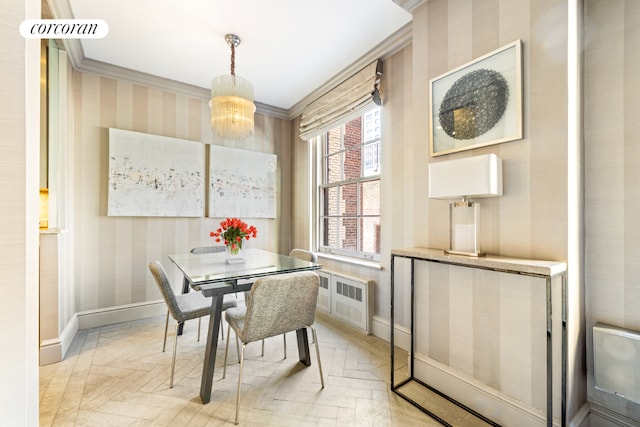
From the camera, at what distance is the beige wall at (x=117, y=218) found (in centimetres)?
288

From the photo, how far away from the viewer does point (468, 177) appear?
1511 millimetres

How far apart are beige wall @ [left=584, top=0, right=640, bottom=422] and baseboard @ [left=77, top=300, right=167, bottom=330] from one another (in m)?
3.88

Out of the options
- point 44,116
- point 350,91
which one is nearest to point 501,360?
point 350,91

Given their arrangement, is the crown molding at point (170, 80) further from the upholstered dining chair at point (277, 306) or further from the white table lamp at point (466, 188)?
the upholstered dining chair at point (277, 306)

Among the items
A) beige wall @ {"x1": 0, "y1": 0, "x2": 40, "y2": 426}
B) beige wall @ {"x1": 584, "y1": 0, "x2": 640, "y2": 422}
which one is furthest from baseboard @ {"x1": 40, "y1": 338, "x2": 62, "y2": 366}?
beige wall @ {"x1": 584, "y1": 0, "x2": 640, "y2": 422}

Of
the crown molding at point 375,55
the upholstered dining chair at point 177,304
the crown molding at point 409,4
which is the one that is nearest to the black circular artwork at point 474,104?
the crown molding at point 409,4

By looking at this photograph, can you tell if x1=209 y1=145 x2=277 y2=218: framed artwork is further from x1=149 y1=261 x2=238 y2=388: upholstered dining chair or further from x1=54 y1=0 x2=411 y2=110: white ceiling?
x1=149 y1=261 x2=238 y2=388: upholstered dining chair

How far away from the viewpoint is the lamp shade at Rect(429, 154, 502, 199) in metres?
1.46

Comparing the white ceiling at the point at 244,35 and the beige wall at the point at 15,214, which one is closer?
the beige wall at the point at 15,214

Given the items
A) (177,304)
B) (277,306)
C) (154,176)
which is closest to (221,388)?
(177,304)

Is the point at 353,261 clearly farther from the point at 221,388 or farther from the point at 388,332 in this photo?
the point at 221,388

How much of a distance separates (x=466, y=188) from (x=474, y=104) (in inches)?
23.5

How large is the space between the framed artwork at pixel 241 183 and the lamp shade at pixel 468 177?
275cm

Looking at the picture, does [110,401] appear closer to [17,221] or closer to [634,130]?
[17,221]
